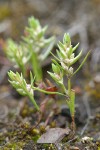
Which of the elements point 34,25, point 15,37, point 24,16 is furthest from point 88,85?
point 24,16

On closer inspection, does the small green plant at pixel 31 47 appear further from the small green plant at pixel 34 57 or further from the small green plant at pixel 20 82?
the small green plant at pixel 20 82

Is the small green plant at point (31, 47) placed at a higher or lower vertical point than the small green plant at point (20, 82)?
higher

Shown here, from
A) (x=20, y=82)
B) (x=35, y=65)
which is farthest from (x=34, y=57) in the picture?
(x=20, y=82)

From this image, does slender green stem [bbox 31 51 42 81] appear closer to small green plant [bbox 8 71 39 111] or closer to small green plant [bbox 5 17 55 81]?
small green plant [bbox 5 17 55 81]

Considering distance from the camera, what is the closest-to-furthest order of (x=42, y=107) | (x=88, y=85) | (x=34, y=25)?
(x=42, y=107) → (x=34, y=25) → (x=88, y=85)

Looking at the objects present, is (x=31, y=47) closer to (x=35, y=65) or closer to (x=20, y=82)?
(x=35, y=65)

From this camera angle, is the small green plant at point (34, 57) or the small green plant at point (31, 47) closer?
the small green plant at point (34, 57)

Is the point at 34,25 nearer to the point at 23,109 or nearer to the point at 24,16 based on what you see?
the point at 23,109

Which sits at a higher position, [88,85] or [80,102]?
[88,85]

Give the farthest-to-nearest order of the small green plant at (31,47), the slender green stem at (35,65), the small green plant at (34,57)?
1. the slender green stem at (35,65)
2. the small green plant at (31,47)
3. the small green plant at (34,57)

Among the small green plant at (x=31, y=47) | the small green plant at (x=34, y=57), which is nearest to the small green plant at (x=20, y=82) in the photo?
the small green plant at (x=34, y=57)

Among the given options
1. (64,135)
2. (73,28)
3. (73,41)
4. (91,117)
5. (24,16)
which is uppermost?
(24,16)
